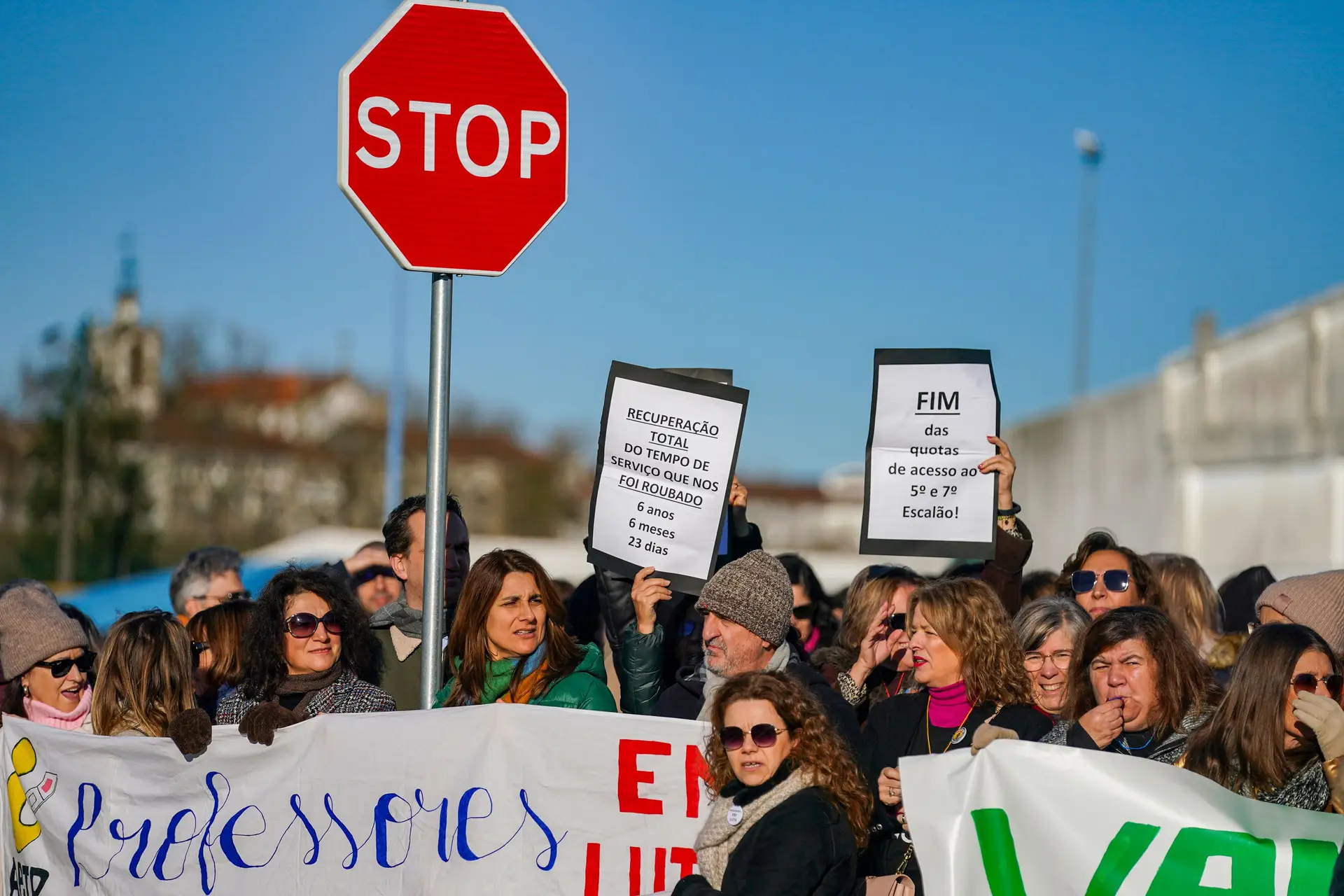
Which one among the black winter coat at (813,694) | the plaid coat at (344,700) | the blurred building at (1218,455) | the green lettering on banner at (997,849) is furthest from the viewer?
the blurred building at (1218,455)

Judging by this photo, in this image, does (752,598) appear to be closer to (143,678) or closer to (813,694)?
(813,694)

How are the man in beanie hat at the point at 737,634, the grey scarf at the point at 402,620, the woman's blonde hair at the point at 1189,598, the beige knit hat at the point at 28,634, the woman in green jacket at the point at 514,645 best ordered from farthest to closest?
the woman's blonde hair at the point at 1189,598 → the beige knit hat at the point at 28,634 → the grey scarf at the point at 402,620 → the woman in green jacket at the point at 514,645 → the man in beanie hat at the point at 737,634

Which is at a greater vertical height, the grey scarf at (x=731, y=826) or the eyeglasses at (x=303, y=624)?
the eyeglasses at (x=303, y=624)

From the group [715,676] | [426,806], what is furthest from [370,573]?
[715,676]

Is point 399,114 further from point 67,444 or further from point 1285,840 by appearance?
point 67,444

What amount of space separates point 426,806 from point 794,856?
1.50m

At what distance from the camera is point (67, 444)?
1645 inches

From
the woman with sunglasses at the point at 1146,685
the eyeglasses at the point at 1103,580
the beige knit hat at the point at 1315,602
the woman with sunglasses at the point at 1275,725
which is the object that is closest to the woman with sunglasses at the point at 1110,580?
the eyeglasses at the point at 1103,580

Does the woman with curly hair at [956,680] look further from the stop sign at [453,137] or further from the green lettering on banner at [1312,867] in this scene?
the stop sign at [453,137]

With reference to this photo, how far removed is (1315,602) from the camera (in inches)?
226

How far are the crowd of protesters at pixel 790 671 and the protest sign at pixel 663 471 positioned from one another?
21 cm

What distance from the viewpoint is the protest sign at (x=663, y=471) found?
234 inches

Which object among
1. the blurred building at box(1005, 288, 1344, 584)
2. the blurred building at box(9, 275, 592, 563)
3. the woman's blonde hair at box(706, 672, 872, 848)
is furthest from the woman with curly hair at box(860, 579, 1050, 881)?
the blurred building at box(9, 275, 592, 563)

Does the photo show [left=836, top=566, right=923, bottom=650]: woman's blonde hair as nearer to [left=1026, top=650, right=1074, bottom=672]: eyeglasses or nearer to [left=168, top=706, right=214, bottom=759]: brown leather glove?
[left=1026, top=650, right=1074, bottom=672]: eyeglasses
